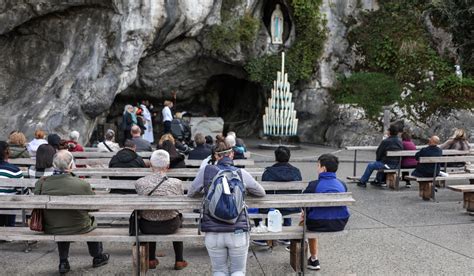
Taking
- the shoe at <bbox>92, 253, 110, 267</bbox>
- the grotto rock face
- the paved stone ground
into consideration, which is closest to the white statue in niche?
the grotto rock face

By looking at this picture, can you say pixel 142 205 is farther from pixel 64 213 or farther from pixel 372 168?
pixel 372 168

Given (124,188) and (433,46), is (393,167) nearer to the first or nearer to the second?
(124,188)

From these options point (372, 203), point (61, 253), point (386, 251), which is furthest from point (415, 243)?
point (61, 253)

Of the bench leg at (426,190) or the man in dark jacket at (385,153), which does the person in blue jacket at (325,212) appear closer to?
the bench leg at (426,190)

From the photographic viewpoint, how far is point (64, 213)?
4.57m

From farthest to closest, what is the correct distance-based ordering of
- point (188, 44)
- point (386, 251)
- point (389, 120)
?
point (188, 44) → point (389, 120) → point (386, 251)

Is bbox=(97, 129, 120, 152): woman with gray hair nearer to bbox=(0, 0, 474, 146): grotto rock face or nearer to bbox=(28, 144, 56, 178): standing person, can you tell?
bbox=(28, 144, 56, 178): standing person

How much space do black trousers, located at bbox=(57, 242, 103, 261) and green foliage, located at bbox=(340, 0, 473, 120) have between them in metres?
14.4

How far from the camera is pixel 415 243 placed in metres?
5.87

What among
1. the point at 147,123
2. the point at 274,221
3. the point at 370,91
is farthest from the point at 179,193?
the point at 370,91

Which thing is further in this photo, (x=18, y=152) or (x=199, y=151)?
(x=199, y=151)

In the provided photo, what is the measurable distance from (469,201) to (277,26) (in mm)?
13785

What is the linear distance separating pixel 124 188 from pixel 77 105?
9.71 metres

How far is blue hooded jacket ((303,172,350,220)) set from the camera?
4.73 meters
